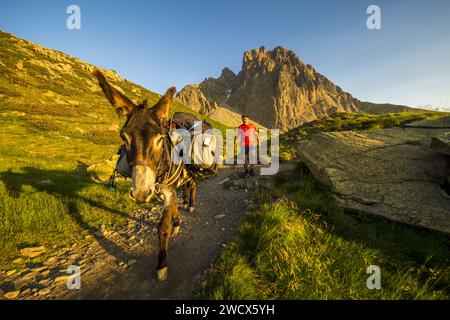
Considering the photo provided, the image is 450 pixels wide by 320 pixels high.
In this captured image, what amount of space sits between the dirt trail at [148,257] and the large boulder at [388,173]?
3457 mm

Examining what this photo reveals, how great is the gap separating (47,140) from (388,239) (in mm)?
22707

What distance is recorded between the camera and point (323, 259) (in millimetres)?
3627

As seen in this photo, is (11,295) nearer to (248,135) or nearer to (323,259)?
(323,259)

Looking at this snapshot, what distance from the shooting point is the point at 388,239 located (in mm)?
4535

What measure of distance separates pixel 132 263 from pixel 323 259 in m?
3.97

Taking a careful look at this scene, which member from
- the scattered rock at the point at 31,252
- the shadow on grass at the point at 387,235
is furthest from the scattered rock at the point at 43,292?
the shadow on grass at the point at 387,235

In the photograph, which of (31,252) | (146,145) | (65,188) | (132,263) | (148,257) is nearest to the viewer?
(146,145)

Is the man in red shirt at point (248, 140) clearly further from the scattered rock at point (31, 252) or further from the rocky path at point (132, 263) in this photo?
the scattered rock at point (31, 252)

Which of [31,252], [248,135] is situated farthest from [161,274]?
[248,135]

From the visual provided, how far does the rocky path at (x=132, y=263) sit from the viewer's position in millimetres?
3609

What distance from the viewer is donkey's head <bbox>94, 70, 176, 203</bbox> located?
10.3 feet

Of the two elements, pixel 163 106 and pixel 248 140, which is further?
pixel 248 140

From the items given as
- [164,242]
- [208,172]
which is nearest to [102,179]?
[208,172]

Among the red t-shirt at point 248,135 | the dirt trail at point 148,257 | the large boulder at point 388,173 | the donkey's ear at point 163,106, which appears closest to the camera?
the dirt trail at point 148,257
